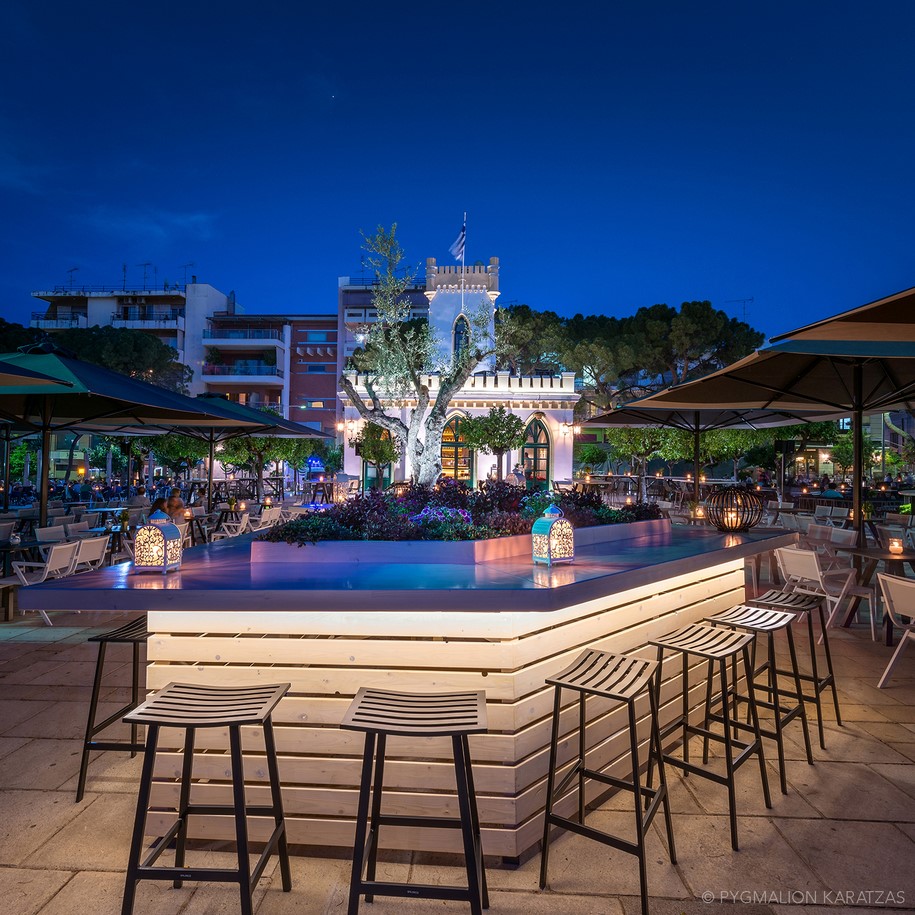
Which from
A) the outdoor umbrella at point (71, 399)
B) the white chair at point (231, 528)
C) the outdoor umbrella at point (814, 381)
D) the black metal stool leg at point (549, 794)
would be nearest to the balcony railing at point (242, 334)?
the white chair at point (231, 528)

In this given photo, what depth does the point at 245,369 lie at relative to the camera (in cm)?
3759

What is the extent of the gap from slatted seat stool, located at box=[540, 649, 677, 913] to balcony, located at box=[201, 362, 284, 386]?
122 ft

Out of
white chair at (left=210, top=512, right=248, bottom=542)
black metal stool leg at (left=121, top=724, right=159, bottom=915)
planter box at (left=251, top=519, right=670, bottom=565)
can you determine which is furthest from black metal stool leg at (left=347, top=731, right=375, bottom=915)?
white chair at (left=210, top=512, right=248, bottom=542)

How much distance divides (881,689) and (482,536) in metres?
3.39

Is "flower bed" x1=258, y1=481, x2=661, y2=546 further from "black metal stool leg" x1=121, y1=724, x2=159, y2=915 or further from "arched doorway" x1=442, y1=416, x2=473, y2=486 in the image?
"arched doorway" x1=442, y1=416, x2=473, y2=486

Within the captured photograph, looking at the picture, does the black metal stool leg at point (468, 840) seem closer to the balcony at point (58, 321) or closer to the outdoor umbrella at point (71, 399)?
the outdoor umbrella at point (71, 399)

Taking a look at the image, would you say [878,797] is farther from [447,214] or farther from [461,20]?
[447,214]

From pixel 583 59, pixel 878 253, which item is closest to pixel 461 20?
pixel 583 59

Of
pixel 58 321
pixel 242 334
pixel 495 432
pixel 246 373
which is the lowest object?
pixel 495 432

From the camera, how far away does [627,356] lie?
28.9 m

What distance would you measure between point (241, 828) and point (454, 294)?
1054 inches

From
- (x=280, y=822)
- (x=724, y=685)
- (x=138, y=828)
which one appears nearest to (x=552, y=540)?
(x=724, y=685)

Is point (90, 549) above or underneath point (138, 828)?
above

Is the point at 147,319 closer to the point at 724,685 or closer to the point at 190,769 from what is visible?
the point at 190,769
